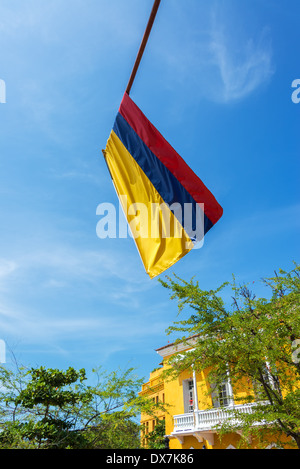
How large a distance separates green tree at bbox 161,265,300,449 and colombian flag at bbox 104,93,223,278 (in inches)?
239

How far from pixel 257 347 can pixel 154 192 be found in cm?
640

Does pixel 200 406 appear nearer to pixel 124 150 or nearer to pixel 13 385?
pixel 13 385

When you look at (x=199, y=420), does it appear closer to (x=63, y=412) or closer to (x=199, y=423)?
(x=199, y=423)

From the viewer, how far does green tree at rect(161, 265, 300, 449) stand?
9672 millimetres

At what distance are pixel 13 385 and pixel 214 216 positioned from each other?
8.08m

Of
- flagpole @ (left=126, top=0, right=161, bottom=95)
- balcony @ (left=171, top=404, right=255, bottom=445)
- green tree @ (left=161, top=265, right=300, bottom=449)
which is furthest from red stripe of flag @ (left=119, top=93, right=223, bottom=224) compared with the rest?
balcony @ (left=171, top=404, right=255, bottom=445)

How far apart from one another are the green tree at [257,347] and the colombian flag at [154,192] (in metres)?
6.06

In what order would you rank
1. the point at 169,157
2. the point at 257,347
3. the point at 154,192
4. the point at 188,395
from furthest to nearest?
the point at 188,395
the point at 257,347
the point at 169,157
the point at 154,192

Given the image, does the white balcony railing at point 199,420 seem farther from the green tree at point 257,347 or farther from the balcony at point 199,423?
the green tree at point 257,347

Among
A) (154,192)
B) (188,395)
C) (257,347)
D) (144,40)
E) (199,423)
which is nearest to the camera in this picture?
(144,40)

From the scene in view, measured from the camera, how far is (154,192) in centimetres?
590

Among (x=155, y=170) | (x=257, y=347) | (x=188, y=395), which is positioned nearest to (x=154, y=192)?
(x=155, y=170)

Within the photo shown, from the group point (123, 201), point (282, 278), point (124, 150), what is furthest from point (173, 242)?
point (282, 278)

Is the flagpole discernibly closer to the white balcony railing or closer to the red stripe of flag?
the red stripe of flag
